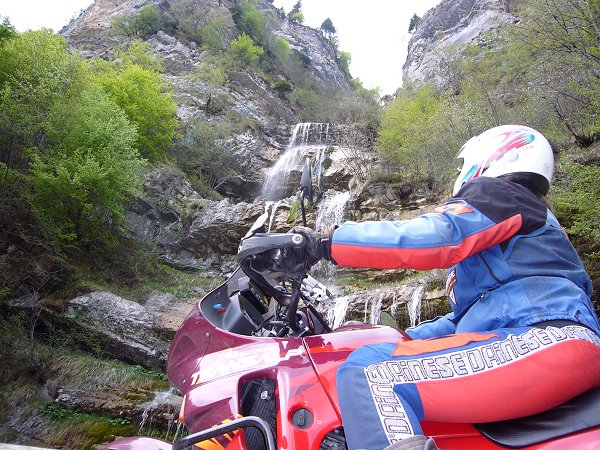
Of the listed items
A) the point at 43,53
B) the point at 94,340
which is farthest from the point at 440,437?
the point at 43,53

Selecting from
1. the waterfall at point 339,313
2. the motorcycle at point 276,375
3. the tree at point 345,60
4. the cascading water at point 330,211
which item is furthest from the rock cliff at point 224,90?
the motorcycle at point 276,375

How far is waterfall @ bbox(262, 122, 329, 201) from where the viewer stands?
76.5ft

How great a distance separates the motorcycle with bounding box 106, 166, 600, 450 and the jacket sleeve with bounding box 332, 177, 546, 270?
24cm

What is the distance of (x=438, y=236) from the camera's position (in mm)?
1636

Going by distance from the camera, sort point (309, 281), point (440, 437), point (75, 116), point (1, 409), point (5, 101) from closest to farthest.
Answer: point (440, 437)
point (309, 281)
point (1, 409)
point (5, 101)
point (75, 116)

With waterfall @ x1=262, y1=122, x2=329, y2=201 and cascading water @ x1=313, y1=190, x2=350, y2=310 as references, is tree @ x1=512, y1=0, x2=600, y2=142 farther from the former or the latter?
waterfall @ x1=262, y1=122, x2=329, y2=201

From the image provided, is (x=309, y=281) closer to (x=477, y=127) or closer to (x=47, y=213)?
(x=47, y=213)

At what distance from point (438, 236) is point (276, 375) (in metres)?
0.85

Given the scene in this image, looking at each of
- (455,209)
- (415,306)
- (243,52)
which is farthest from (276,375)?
(243,52)

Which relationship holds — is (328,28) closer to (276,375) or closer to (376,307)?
(376,307)

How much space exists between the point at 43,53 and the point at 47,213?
5.56 metres

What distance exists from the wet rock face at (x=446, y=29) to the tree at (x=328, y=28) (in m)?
22.4

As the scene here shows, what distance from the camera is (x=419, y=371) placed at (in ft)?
4.82

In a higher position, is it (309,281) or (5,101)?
(5,101)
